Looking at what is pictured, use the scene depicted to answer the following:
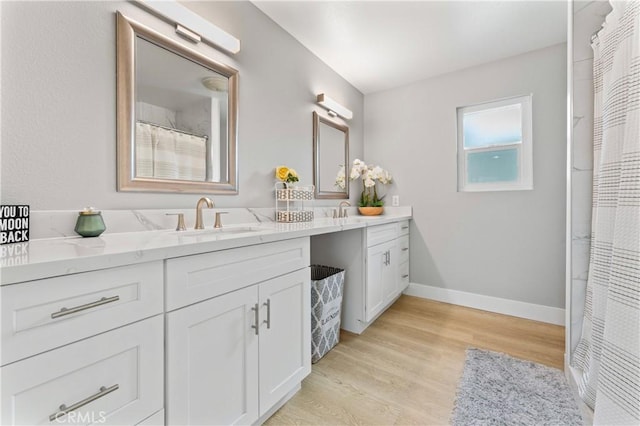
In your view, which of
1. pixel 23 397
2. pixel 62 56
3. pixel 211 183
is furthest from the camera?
pixel 211 183

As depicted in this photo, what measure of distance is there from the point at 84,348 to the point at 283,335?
0.76 m

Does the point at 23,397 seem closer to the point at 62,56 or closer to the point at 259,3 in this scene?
the point at 62,56

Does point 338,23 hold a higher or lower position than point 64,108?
higher

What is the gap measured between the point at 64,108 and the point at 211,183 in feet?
2.22

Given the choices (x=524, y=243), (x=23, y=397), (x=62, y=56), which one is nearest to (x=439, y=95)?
(x=524, y=243)

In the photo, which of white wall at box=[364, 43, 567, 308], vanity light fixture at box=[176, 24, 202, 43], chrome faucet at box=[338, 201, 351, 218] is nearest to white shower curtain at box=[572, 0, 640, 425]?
white wall at box=[364, 43, 567, 308]

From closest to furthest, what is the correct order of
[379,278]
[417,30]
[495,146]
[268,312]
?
[268,312] < [417,30] < [379,278] < [495,146]

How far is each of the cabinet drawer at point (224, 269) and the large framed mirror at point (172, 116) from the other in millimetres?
617

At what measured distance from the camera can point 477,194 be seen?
2.59m

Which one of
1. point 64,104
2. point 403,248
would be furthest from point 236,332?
point 403,248

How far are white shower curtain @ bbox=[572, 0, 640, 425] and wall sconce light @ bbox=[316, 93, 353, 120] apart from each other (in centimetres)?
173

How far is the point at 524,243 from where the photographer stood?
2.39 metres

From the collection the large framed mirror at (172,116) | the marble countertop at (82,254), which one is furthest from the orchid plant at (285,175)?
the marble countertop at (82,254)

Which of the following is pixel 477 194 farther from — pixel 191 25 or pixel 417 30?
pixel 191 25
